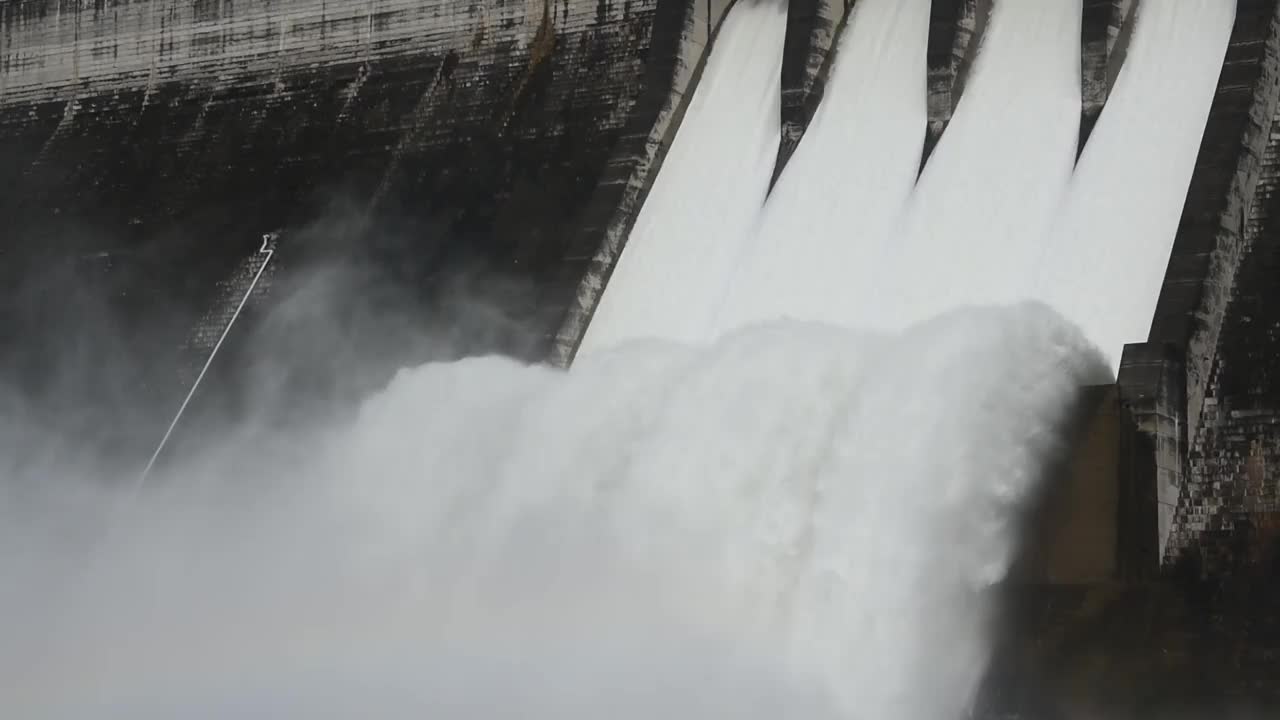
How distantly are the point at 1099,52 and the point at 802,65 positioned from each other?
2947 millimetres

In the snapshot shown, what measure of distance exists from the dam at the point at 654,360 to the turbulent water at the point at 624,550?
0.13 ft

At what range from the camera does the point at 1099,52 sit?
1783cm

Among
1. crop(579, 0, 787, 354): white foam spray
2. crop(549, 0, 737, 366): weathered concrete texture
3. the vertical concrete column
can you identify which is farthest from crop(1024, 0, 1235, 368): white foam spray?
crop(549, 0, 737, 366): weathered concrete texture

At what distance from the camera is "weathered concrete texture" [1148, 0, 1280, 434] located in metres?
14.8

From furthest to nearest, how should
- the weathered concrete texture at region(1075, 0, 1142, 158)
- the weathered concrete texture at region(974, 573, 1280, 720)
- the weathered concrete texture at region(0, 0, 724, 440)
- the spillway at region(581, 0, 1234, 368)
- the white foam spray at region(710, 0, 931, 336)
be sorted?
1. the weathered concrete texture at region(0, 0, 724, 440)
2. the white foam spray at region(710, 0, 931, 336)
3. the weathered concrete texture at region(1075, 0, 1142, 158)
4. the spillway at region(581, 0, 1234, 368)
5. the weathered concrete texture at region(974, 573, 1280, 720)

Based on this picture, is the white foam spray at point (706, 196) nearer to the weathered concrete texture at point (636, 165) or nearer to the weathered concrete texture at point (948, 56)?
the weathered concrete texture at point (636, 165)

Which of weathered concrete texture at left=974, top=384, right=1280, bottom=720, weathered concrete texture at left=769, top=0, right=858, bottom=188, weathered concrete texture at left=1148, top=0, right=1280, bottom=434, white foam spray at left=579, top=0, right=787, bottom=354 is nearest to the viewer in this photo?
weathered concrete texture at left=974, top=384, right=1280, bottom=720

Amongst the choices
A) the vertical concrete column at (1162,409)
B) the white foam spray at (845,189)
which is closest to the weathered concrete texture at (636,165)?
the white foam spray at (845,189)

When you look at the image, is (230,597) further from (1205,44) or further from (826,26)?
(1205,44)

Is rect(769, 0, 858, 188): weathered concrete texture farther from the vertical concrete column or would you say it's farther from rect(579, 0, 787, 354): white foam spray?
the vertical concrete column

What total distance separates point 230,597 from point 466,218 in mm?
5207

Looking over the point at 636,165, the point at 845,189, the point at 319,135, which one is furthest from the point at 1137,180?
the point at 319,135

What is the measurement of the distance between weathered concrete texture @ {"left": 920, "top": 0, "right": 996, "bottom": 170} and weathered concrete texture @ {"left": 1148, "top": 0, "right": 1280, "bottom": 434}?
266 cm

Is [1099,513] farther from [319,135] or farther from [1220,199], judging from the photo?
Result: [319,135]
